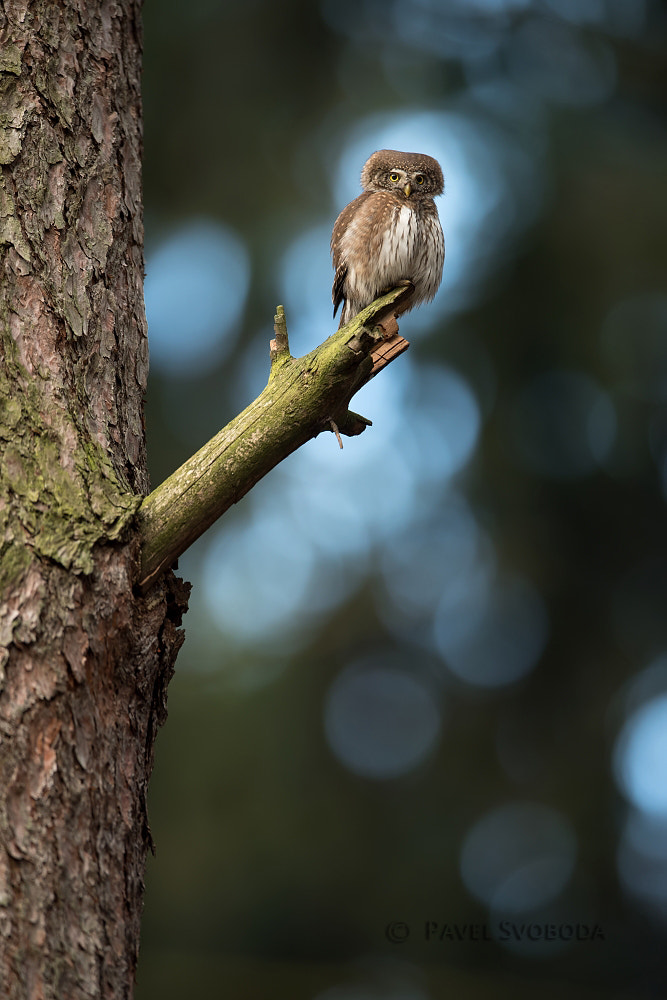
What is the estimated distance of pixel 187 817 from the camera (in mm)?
5258

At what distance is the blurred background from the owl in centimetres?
186

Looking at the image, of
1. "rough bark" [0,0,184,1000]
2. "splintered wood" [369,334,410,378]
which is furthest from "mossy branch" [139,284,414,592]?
"splintered wood" [369,334,410,378]

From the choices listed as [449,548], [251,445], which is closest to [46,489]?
[251,445]

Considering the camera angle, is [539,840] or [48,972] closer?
[48,972]

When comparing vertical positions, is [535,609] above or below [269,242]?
below

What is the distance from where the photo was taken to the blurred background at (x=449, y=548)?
5262 millimetres

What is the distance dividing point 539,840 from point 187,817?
2043mm

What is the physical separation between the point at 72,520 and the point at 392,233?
172 centimetres

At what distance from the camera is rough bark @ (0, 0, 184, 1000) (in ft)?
4.92

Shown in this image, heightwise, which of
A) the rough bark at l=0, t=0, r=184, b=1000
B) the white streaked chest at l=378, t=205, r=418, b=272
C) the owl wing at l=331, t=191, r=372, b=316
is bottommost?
the rough bark at l=0, t=0, r=184, b=1000

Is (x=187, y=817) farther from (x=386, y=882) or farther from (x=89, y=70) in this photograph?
(x=89, y=70)

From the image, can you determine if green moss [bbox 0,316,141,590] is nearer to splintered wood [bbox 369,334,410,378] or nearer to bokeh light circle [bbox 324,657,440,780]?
splintered wood [bbox 369,334,410,378]

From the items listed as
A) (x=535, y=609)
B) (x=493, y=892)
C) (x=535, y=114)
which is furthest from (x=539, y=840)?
(x=535, y=114)

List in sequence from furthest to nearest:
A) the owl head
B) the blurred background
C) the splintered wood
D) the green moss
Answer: the blurred background < the owl head < the splintered wood < the green moss
